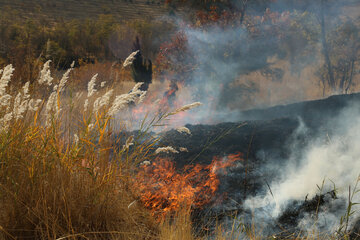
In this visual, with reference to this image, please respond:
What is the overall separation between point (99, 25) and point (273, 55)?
36.1 feet

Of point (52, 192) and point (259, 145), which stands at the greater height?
point (52, 192)

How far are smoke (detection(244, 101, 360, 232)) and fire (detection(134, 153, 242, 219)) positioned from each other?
1.55ft

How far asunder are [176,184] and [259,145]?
1251 millimetres

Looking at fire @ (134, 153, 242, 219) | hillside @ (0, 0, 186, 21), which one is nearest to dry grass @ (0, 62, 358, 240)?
fire @ (134, 153, 242, 219)

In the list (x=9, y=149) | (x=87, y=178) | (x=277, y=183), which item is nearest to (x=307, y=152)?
(x=277, y=183)

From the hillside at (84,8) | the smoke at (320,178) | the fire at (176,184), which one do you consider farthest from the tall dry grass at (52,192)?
the hillside at (84,8)

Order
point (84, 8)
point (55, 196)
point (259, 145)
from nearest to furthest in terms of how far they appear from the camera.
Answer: point (55, 196) → point (259, 145) → point (84, 8)

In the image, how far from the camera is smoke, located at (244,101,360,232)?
3.05 metres

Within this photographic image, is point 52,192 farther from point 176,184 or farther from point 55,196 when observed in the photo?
point 176,184

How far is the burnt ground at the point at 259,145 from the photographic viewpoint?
343 cm

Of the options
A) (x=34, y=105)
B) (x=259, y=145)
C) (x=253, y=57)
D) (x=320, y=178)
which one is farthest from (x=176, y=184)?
(x=253, y=57)

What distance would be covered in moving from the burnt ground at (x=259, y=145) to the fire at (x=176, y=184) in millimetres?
102

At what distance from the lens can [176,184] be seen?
12.3ft

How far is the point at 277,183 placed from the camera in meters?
3.63
